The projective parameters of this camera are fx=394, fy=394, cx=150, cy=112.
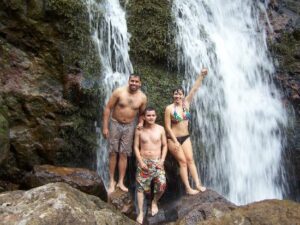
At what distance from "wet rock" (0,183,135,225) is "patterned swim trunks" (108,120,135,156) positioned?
2.37 m

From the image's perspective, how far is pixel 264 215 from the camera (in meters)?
3.83

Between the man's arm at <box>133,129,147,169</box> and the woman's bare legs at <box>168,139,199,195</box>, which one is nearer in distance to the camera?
the man's arm at <box>133,129,147,169</box>

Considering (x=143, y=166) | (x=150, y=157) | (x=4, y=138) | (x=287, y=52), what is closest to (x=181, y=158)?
(x=150, y=157)

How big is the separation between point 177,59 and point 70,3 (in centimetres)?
247

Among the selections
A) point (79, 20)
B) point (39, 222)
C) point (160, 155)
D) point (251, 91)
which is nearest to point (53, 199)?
point (39, 222)

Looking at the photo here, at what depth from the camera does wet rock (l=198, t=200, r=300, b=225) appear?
12.4 feet

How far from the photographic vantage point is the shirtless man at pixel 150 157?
19.9ft

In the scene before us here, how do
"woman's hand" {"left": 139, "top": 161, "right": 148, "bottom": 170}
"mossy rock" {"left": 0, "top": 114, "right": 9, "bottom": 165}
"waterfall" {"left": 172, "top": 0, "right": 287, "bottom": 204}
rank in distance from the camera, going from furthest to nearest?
1. "waterfall" {"left": 172, "top": 0, "right": 287, "bottom": 204}
2. "woman's hand" {"left": 139, "top": 161, "right": 148, "bottom": 170}
3. "mossy rock" {"left": 0, "top": 114, "right": 9, "bottom": 165}

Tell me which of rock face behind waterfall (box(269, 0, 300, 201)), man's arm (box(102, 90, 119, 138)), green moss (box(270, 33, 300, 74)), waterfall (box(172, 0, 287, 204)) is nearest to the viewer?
man's arm (box(102, 90, 119, 138))

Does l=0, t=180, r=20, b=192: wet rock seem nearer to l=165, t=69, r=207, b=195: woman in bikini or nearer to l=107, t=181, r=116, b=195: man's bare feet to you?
l=107, t=181, r=116, b=195: man's bare feet

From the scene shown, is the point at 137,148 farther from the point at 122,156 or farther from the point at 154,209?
the point at 154,209

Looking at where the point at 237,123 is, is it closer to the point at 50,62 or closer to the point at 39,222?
the point at 50,62

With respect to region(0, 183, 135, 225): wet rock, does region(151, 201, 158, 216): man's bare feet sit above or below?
below

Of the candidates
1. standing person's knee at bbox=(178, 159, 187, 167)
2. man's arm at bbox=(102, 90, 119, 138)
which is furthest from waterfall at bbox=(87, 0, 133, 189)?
standing person's knee at bbox=(178, 159, 187, 167)
